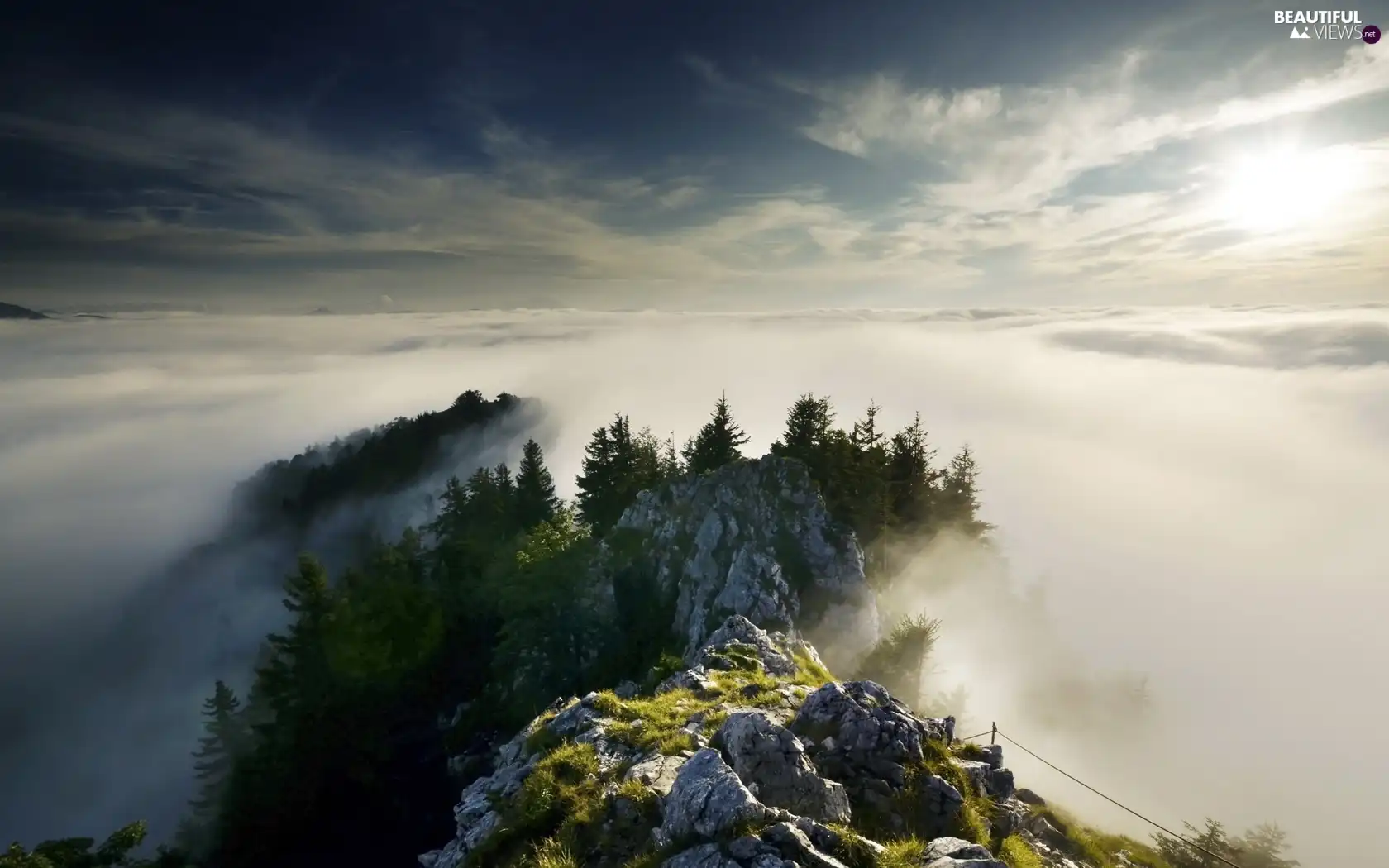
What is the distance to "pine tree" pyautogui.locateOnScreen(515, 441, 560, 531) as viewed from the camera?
70.9 m

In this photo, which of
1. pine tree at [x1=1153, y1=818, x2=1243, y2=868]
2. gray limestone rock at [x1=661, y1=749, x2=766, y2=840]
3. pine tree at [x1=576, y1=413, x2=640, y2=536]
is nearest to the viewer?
gray limestone rock at [x1=661, y1=749, x2=766, y2=840]

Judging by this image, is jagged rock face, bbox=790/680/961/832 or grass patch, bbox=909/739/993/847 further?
jagged rock face, bbox=790/680/961/832

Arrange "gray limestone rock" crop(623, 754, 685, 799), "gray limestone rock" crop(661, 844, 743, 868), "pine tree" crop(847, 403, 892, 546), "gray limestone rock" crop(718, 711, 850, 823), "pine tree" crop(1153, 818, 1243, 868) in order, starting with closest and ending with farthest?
"gray limestone rock" crop(661, 844, 743, 868), "gray limestone rock" crop(718, 711, 850, 823), "gray limestone rock" crop(623, 754, 685, 799), "pine tree" crop(1153, 818, 1243, 868), "pine tree" crop(847, 403, 892, 546)

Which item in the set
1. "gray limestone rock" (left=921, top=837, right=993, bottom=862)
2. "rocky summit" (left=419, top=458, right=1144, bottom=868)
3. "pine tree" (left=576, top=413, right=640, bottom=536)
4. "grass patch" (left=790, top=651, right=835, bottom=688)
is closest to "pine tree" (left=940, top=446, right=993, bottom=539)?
"pine tree" (left=576, top=413, right=640, bottom=536)

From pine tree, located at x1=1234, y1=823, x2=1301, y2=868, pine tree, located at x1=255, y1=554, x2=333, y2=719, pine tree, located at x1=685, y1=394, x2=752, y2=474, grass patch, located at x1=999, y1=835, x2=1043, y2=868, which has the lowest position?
pine tree, located at x1=1234, y1=823, x2=1301, y2=868

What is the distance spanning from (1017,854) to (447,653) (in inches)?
2159

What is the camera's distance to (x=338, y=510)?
5443 inches

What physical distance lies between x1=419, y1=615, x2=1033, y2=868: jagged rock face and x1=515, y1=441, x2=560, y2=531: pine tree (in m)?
49.2

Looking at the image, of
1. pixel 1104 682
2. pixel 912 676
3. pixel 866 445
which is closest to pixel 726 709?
pixel 912 676

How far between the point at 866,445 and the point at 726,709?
39.4m

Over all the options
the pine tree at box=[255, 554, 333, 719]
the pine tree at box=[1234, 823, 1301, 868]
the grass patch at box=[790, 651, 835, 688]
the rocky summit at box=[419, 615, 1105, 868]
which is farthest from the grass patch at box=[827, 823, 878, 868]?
the pine tree at box=[255, 554, 333, 719]

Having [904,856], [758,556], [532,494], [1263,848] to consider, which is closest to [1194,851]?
[1263,848]

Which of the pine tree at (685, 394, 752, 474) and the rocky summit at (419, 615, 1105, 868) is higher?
the pine tree at (685, 394, 752, 474)

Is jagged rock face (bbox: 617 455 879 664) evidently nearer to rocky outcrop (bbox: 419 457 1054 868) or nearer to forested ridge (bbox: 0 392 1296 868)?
forested ridge (bbox: 0 392 1296 868)
